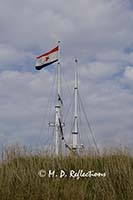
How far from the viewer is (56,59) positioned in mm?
21938

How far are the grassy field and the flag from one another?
10.6 meters

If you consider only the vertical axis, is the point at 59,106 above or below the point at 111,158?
above

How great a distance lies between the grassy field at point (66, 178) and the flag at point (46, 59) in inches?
417

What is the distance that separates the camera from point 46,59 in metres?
22.1

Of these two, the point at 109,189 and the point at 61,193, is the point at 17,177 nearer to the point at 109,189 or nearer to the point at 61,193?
the point at 61,193

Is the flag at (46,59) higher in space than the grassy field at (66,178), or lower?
higher

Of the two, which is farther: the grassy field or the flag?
the flag

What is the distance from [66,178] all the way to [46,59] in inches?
465

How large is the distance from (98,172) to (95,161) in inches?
14.7

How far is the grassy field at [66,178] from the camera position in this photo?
1039 cm

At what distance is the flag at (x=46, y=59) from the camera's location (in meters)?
21.9

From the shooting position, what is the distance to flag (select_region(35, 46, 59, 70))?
71.9 ft

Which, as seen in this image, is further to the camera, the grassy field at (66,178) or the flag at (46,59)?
the flag at (46,59)

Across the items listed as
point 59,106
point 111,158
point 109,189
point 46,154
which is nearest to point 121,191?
point 109,189
